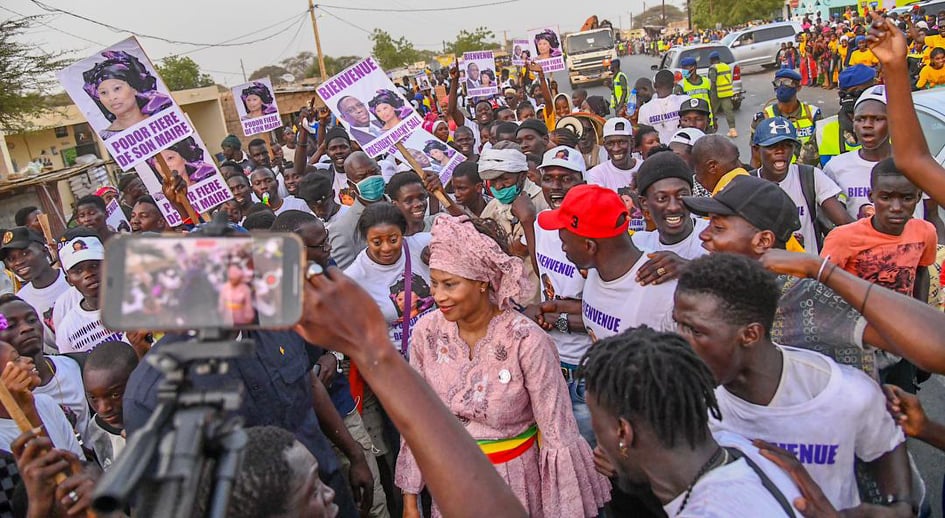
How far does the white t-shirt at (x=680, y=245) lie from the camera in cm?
366

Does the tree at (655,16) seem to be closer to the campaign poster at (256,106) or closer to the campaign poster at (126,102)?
the campaign poster at (256,106)

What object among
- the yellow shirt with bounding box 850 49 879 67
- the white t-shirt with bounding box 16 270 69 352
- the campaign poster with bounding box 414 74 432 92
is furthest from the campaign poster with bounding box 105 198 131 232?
the campaign poster with bounding box 414 74 432 92

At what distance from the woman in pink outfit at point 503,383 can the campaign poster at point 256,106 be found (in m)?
7.79

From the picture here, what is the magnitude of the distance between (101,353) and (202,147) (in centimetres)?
308

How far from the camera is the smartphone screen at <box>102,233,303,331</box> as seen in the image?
3.35 feet

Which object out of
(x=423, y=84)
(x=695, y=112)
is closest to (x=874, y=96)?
(x=695, y=112)

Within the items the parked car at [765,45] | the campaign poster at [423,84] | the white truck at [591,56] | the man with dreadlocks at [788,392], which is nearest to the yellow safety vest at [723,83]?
the campaign poster at [423,84]

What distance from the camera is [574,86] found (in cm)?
2911

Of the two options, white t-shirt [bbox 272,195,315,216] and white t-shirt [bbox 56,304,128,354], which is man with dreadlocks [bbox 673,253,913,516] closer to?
white t-shirt [bbox 56,304,128,354]

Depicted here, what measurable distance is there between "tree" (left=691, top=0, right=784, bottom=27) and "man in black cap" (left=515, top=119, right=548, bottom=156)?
47150 mm

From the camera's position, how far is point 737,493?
158 centimetres

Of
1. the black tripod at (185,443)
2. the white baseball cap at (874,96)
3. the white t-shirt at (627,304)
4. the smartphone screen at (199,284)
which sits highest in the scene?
the smartphone screen at (199,284)

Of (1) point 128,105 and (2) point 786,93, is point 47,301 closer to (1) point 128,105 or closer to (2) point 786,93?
(1) point 128,105

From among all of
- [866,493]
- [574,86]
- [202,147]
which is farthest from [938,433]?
[574,86]
